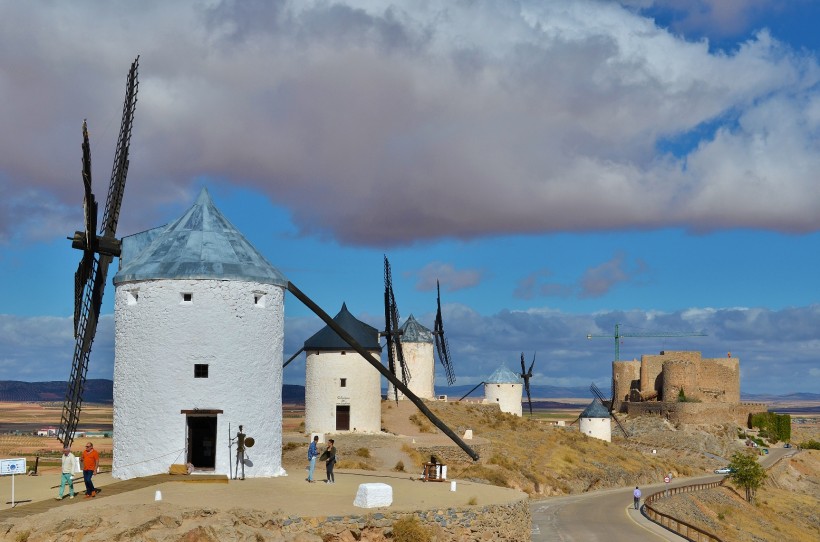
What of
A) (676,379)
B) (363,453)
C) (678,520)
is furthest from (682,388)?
(363,453)

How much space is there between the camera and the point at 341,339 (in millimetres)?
43500

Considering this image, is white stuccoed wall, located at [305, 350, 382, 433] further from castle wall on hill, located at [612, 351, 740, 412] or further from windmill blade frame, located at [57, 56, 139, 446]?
castle wall on hill, located at [612, 351, 740, 412]

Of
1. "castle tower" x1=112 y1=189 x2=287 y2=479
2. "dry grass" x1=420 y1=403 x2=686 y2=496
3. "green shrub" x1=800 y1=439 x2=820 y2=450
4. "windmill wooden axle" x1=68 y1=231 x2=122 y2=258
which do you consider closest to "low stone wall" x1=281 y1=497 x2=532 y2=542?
"castle tower" x1=112 y1=189 x2=287 y2=479

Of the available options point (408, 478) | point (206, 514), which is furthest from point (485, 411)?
point (206, 514)

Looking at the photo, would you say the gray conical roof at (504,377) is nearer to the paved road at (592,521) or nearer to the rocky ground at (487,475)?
the rocky ground at (487,475)

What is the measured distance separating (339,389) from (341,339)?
93.9 inches

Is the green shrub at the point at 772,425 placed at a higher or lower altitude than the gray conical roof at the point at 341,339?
lower

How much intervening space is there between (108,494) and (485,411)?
42.6m

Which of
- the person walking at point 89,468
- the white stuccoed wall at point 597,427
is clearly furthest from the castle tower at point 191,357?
the white stuccoed wall at point 597,427

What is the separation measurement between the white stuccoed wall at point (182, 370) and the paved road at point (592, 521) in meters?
11.1

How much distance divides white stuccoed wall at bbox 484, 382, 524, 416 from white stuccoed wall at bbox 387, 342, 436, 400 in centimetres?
905

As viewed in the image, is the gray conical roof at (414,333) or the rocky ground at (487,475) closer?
the rocky ground at (487,475)

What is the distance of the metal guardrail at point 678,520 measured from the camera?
31594 millimetres

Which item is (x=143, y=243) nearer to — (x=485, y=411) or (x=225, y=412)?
(x=225, y=412)
